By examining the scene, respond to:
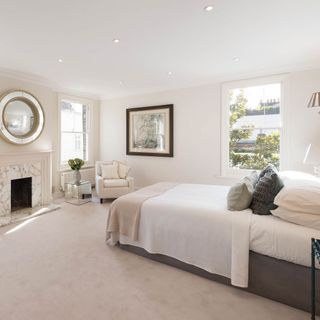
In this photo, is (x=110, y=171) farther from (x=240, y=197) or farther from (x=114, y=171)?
(x=240, y=197)

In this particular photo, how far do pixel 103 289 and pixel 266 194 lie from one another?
69.4 inches

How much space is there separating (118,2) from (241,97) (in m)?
3.05

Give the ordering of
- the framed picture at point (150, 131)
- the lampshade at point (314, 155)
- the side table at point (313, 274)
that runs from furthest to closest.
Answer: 1. the framed picture at point (150, 131)
2. the lampshade at point (314, 155)
3. the side table at point (313, 274)

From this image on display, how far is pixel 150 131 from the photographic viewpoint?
5398mm

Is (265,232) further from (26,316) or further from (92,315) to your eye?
(26,316)

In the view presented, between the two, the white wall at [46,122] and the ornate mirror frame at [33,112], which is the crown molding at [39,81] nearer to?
the white wall at [46,122]

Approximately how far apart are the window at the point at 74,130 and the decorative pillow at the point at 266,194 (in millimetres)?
4595

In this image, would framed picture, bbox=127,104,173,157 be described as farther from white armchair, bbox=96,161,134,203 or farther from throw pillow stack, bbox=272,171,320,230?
throw pillow stack, bbox=272,171,320,230

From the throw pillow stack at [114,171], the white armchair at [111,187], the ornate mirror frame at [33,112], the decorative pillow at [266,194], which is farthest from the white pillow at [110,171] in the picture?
the decorative pillow at [266,194]

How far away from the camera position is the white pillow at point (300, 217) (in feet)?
5.65

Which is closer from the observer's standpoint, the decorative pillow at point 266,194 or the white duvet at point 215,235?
the white duvet at point 215,235

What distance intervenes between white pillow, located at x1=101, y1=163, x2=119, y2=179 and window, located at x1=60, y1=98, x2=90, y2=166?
1.11 m

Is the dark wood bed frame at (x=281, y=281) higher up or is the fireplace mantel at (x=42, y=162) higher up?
the fireplace mantel at (x=42, y=162)

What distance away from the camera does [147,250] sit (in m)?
2.45
